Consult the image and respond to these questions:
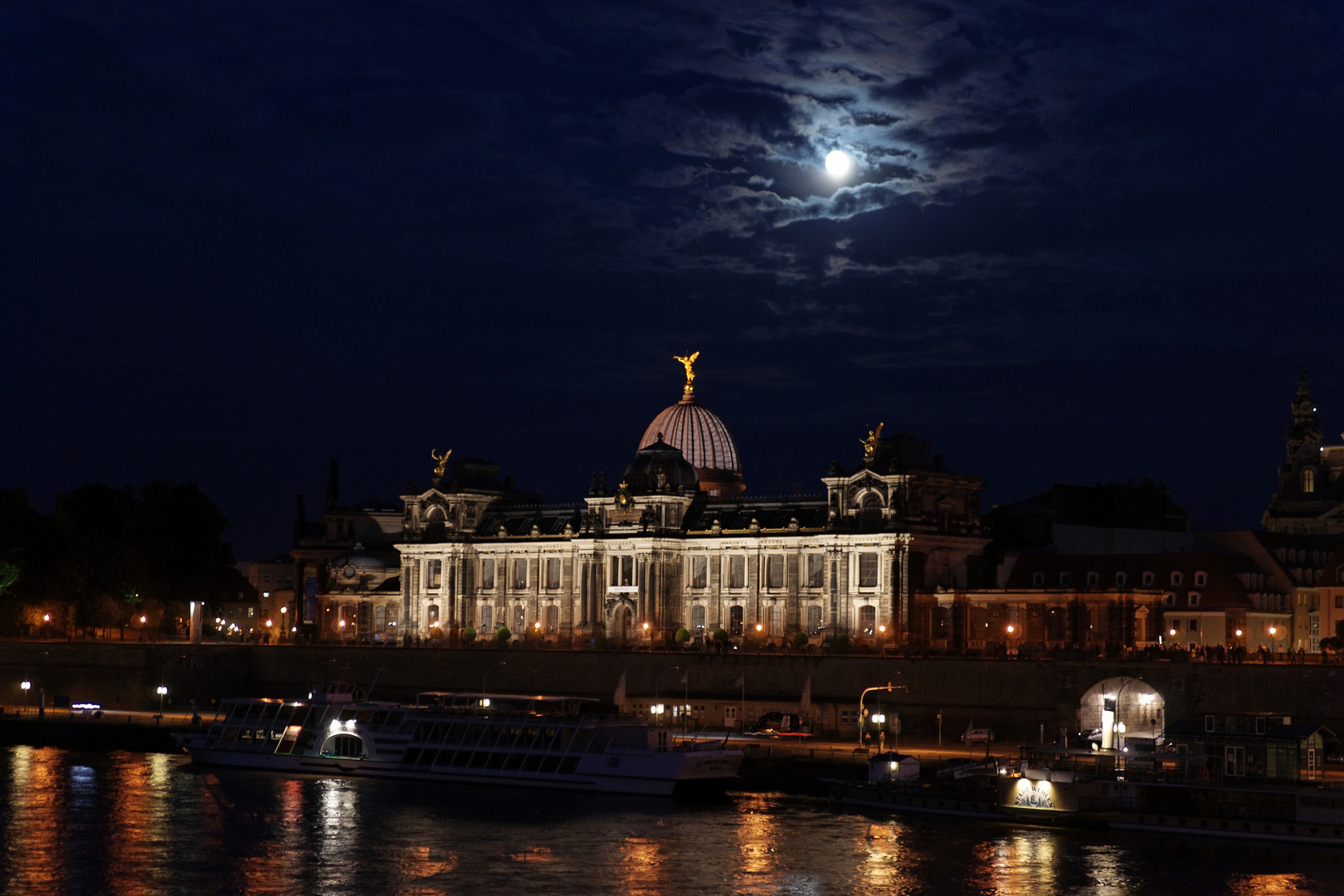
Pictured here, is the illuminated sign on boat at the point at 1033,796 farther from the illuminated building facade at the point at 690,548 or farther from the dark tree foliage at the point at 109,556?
the dark tree foliage at the point at 109,556

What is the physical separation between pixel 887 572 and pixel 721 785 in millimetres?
37811

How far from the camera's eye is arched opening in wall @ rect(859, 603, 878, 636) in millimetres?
125812

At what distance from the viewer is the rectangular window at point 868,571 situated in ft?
415

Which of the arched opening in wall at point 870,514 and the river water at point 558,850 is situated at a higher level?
the arched opening in wall at point 870,514

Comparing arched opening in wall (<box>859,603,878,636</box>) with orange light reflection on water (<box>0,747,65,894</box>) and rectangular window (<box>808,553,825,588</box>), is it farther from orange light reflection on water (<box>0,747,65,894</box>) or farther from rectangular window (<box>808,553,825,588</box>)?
orange light reflection on water (<box>0,747,65,894</box>)

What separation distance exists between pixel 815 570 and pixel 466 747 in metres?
38.6

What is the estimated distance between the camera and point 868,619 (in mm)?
126438

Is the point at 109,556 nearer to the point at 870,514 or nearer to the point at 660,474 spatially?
the point at 660,474

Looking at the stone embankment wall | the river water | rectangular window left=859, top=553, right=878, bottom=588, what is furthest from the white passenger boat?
rectangular window left=859, top=553, right=878, bottom=588

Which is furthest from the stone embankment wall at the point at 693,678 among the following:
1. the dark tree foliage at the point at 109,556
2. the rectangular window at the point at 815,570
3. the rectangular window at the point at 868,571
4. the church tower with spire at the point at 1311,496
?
the church tower with spire at the point at 1311,496

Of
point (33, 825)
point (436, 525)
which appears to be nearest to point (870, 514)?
point (436, 525)

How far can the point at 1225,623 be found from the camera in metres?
117

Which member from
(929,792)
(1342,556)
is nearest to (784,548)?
(1342,556)

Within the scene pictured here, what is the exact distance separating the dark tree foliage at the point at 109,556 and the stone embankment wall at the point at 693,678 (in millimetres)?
6792
